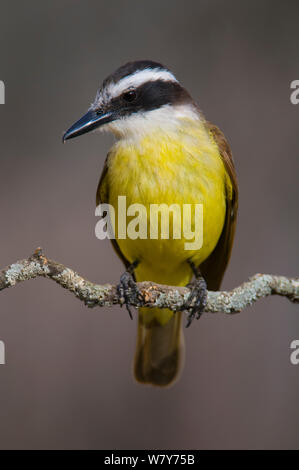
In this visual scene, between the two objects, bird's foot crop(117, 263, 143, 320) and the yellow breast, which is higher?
the yellow breast

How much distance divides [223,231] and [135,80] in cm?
99

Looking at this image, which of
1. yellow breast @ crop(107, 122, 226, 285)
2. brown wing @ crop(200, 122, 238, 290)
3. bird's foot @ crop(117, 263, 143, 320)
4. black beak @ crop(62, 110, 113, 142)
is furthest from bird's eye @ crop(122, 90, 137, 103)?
bird's foot @ crop(117, 263, 143, 320)

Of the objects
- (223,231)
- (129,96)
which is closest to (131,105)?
(129,96)

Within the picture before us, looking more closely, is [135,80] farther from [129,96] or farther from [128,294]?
[128,294]

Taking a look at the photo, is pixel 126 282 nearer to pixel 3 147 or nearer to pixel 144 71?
pixel 144 71

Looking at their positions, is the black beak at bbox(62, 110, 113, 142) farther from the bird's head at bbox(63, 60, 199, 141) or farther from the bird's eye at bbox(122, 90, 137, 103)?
the bird's eye at bbox(122, 90, 137, 103)

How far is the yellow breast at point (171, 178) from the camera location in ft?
10.3

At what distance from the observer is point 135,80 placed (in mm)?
3180

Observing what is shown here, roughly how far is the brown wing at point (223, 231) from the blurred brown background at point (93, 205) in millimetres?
500

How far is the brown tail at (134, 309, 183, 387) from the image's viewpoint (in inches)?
163

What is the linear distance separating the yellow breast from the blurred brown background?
1.05 meters

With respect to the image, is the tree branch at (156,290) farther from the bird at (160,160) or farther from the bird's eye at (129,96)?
the bird's eye at (129,96)

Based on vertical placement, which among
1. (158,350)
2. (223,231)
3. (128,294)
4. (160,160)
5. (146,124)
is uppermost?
(146,124)

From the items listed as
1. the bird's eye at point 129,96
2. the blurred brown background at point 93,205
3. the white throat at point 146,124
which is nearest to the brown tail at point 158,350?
the blurred brown background at point 93,205
